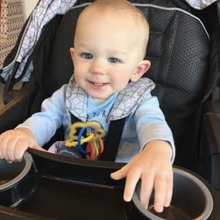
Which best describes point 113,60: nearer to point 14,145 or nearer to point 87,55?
point 87,55

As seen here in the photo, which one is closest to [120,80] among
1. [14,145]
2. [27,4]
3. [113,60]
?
[113,60]

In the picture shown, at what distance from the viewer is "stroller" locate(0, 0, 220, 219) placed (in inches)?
41.7

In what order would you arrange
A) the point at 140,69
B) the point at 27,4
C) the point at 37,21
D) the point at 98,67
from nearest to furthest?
the point at 98,67, the point at 140,69, the point at 37,21, the point at 27,4

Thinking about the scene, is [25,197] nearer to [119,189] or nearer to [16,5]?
[119,189]

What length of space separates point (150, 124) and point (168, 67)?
0.88 feet

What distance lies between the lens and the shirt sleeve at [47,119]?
0.96 meters

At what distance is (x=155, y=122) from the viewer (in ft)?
2.97

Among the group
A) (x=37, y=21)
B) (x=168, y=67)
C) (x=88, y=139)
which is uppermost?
(x=37, y=21)

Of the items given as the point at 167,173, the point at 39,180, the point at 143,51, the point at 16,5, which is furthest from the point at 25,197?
the point at 16,5

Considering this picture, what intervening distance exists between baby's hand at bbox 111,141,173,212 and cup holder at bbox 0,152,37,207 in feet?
0.58

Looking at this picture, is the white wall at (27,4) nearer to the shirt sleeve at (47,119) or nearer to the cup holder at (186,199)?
the shirt sleeve at (47,119)

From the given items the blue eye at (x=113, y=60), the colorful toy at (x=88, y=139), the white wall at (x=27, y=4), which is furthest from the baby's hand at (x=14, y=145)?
the white wall at (x=27, y=4)

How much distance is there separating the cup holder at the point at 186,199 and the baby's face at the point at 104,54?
12.1 inches

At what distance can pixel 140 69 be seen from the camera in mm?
1019
